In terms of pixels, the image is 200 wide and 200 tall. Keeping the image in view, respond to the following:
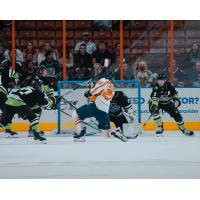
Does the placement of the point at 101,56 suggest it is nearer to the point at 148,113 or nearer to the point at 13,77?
the point at 148,113

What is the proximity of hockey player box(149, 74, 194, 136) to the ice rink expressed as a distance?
26 cm

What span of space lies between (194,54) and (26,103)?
1560 millimetres

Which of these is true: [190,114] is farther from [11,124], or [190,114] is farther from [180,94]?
[11,124]

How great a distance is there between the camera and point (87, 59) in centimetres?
591

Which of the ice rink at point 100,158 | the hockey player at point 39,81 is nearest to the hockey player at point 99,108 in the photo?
the ice rink at point 100,158

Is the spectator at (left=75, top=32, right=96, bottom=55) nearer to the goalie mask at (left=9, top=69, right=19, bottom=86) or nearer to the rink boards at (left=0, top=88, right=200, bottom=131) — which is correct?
the rink boards at (left=0, top=88, right=200, bottom=131)

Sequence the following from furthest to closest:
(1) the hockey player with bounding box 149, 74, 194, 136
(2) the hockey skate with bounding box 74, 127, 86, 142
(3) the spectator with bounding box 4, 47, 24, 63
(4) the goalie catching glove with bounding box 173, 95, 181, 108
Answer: (4) the goalie catching glove with bounding box 173, 95, 181, 108 < (1) the hockey player with bounding box 149, 74, 194, 136 < (3) the spectator with bounding box 4, 47, 24, 63 < (2) the hockey skate with bounding box 74, 127, 86, 142

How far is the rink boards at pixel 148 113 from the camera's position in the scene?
5805 millimetres

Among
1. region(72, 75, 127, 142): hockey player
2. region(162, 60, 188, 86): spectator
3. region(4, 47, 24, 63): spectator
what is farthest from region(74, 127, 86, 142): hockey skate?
region(162, 60, 188, 86): spectator

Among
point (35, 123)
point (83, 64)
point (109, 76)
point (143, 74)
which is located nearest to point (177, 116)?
point (143, 74)

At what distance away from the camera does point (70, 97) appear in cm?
585

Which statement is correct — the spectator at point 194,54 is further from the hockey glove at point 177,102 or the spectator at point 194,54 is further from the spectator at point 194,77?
the hockey glove at point 177,102

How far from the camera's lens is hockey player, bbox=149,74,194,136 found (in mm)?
5980
